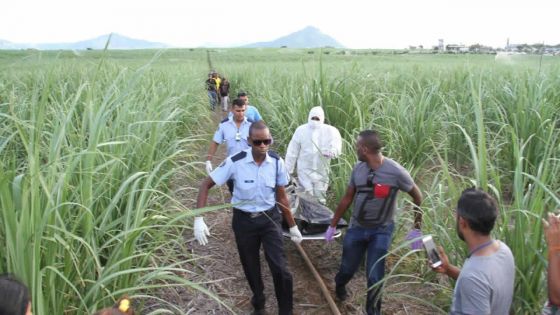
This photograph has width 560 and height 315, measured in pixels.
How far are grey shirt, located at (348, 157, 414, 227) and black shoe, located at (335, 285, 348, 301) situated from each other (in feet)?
1.90

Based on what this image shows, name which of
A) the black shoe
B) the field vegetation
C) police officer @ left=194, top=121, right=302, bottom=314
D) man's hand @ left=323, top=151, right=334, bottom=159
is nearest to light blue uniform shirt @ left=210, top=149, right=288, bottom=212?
police officer @ left=194, top=121, right=302, bottom=314

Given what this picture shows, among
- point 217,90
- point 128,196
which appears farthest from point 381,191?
point 217,90

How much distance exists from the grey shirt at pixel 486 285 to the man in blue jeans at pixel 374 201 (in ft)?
3.92

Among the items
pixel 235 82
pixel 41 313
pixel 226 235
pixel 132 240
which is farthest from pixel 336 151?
pixel 235 82

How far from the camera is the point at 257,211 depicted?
342 cm

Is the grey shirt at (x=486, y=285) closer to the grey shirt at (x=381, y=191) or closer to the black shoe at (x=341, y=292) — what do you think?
the grey shirt at (x=381, y=191)

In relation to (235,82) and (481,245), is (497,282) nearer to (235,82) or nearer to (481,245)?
(481,245)

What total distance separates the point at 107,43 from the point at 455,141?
5074 millimetres

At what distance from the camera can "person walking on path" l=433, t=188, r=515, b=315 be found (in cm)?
201

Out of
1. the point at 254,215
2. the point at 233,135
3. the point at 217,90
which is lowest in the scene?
the point at 217,90

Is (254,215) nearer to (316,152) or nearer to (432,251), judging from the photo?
(432,251)

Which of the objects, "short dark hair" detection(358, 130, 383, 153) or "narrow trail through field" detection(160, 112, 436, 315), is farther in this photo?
"narrow trail through field" detection(160, 112, 436, 315)

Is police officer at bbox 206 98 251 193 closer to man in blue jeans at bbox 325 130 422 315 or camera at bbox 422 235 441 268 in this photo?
man in blue jeans at bbox 325 130 422 315

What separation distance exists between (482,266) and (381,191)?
1.32 m
